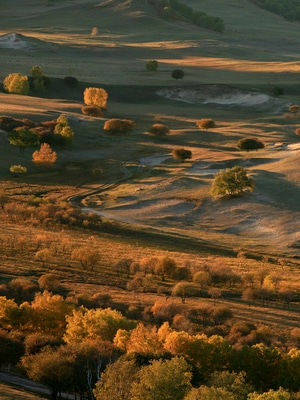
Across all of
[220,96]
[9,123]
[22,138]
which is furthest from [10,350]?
[220,96]

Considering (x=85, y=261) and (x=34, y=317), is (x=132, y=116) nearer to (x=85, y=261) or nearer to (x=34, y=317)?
(x=85, y=261)

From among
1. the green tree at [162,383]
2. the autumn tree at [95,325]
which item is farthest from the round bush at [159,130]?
the green tree at [162,383]

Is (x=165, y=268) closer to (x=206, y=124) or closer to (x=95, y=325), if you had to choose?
(x=95, y=325)

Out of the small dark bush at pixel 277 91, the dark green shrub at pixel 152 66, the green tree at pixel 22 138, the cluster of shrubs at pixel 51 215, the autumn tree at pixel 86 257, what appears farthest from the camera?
the dark green shrub at pixel 152 66

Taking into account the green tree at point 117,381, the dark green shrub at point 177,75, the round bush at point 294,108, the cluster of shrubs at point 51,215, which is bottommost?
the cluster of shrubs at point 51,215

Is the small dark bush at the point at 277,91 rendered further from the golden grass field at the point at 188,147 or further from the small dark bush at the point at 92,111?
the small dark bush at the point at 92,111

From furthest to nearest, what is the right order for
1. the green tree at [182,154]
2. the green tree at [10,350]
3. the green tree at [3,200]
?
the green tree at [182,154]
the green tree at [3,200]
the green tree at [10,350]
